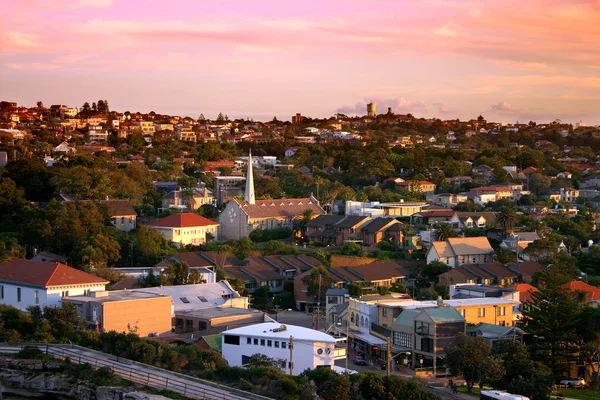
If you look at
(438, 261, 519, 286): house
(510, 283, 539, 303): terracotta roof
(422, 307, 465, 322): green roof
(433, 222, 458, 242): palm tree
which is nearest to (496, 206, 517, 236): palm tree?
(433, 222, 458, 242): palm tree

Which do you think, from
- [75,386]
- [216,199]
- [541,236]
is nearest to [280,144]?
[216,199]

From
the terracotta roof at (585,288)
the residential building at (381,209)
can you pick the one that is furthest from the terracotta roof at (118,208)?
the terracotta roof at (585,288)

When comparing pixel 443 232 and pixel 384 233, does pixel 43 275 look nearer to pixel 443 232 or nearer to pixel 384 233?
pixel 384 233

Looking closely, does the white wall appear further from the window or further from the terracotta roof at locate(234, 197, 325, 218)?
the terracotta roof at locate(234, 197, 325, 218)

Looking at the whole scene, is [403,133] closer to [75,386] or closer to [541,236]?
[541,236]

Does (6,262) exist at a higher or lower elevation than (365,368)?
higher

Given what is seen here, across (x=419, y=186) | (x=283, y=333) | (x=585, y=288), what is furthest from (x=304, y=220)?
(x=283, y=333)

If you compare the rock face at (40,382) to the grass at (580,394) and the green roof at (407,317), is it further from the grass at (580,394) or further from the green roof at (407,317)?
the grass at (580,394)
